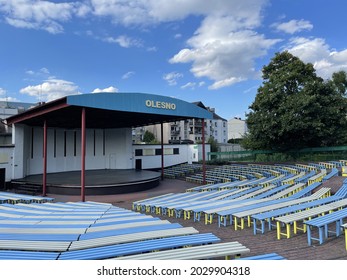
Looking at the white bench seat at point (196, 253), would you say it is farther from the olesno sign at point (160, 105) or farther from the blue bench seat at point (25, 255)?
the olesno sign at point (160, 105)

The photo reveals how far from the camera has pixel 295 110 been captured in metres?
26.4

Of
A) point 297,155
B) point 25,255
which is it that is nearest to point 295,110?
point 297,155

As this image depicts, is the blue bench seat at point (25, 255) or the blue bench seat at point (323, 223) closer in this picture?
the blue bench seat at point (25, 255)

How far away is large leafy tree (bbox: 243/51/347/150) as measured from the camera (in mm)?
26359

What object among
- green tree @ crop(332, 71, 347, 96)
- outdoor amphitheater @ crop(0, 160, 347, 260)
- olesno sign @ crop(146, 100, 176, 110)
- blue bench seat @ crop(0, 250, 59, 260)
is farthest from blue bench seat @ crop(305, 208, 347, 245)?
green tree @ crop(332, 71, 347, 96)

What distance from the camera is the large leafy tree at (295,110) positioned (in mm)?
26359

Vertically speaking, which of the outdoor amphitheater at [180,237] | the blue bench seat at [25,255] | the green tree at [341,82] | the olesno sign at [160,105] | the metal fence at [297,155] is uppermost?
the green tree at [341,82]

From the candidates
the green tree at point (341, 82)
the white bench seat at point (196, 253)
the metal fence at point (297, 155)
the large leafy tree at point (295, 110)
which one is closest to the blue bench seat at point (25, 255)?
the white bench seat at point (196, 253)

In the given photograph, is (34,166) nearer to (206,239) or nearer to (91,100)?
(91,100)

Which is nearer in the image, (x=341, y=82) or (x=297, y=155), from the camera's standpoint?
(x=297, y=155)

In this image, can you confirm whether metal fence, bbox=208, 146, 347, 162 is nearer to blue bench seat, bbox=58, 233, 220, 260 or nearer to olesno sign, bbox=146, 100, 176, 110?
olesno sign, bbox=146, 100, 176, 110

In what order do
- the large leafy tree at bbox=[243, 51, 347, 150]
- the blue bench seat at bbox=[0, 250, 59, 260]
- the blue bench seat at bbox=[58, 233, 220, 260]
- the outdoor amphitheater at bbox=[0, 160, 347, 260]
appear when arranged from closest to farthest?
the blue bench seat at bbox=[0, 250, 59, 260]
the blue bench seat at bbox=[58, 233, 220, 260]
the outdoor amphitheater at bbox=[0, 160, 347, 260]
the large leafy tree at bbox=[243, 51, 347, 150]

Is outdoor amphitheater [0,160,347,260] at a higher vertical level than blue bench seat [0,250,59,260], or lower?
lower

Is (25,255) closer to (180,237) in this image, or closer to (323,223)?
(180,237)
